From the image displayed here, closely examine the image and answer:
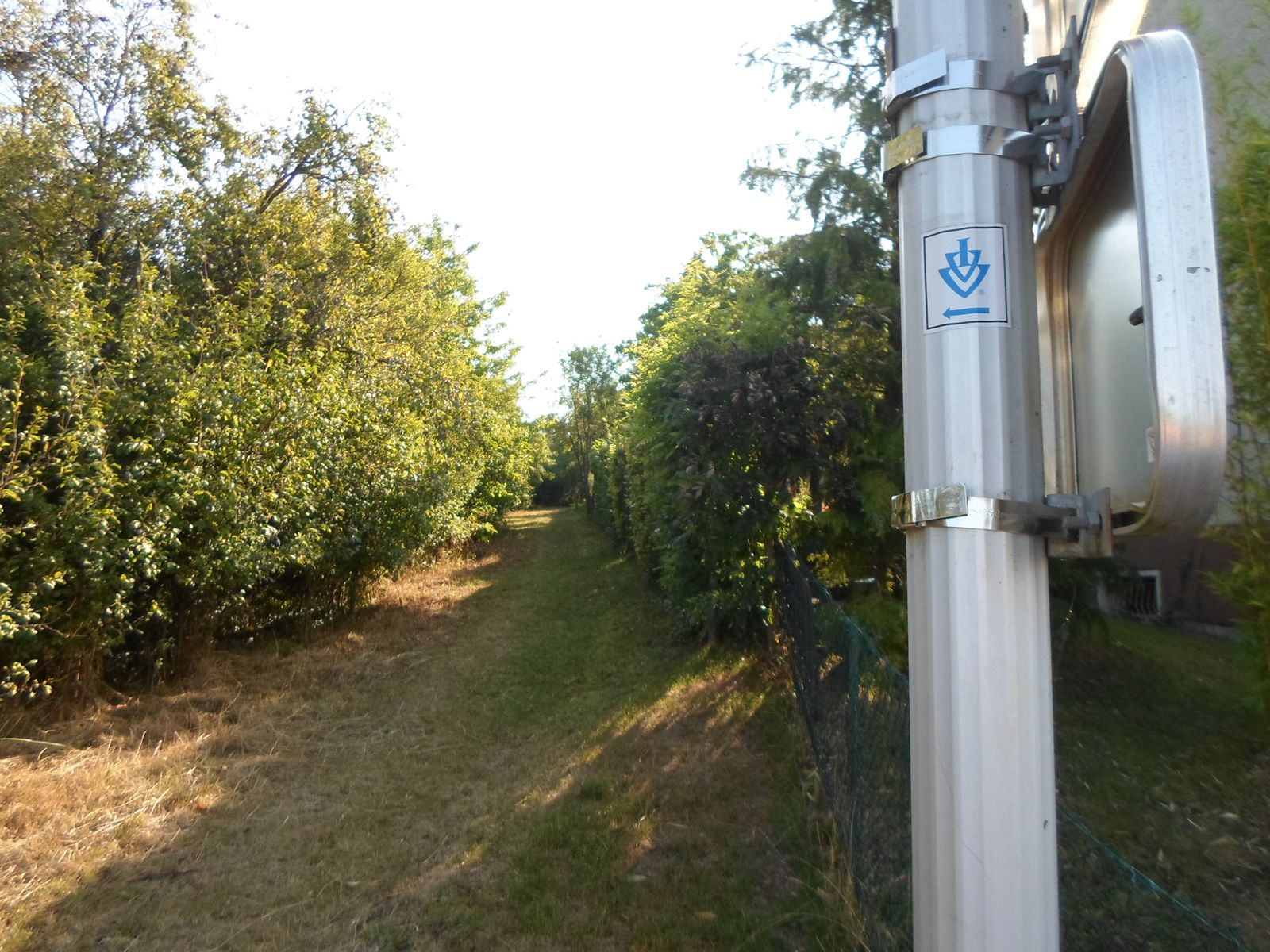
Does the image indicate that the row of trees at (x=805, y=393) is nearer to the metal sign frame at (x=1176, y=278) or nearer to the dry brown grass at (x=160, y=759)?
the dry brown grass at (x=160, y=759)

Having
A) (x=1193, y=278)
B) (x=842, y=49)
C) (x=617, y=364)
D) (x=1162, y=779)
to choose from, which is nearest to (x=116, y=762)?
(x=1162, y=779)

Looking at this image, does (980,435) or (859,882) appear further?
(859,882)

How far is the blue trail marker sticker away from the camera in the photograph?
1.51m

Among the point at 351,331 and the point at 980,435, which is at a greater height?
the point at 351,331

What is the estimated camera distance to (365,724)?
30.1 feet

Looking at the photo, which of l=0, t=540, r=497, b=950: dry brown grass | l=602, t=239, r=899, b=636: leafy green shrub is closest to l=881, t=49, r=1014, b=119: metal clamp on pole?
l=0, t=540, r=497, b=950: dry brown grass

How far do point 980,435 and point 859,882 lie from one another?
374 cm

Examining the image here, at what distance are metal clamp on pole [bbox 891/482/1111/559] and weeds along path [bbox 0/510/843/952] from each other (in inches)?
143

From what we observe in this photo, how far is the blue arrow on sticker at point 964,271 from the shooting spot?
59.5 inches

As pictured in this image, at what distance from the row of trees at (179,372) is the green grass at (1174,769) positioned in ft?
23.3

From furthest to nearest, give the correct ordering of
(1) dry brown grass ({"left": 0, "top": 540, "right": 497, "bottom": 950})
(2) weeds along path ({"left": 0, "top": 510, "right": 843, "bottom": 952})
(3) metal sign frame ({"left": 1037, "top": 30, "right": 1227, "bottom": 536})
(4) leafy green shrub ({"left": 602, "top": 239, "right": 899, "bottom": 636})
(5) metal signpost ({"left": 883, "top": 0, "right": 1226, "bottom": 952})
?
(4) leafy green shrub ({"left": 602, "top": 239, "right": 899, "bottom": 636})
(1) dry brown grass ({"left": 0, "top": 540, "right": 497, "bottom": 950})
(2) weeds along path ({"left": 0, "top": 510, "right": 843, "bottom": 952})
(5) metal signpost ({"left": 883, "top": 0, "right": 1226, "bottom": 952})
(3) metal sign frame ({"left": 1037, "top": 30, "right": 1227, "bottom": 536})

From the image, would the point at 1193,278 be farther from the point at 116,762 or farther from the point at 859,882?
the point at 116,762

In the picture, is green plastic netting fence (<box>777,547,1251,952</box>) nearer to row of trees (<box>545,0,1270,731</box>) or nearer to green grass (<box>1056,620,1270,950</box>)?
green grass (<box>1056,620,1270,950</box>)

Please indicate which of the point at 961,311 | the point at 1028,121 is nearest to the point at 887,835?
the point at 961,311
